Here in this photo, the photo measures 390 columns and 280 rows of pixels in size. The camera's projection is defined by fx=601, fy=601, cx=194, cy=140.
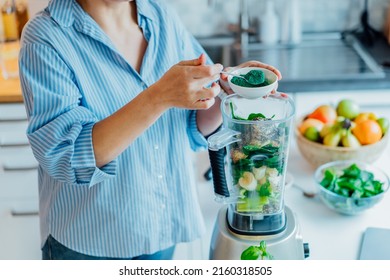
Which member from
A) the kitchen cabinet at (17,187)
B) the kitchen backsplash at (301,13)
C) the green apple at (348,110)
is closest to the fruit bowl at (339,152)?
the green apple at (348,110)

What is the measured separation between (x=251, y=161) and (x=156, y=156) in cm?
27

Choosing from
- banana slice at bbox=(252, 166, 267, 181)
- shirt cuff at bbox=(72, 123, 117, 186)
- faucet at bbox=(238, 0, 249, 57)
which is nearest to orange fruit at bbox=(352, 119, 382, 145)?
banana slice at bbox=(252, 166, 267, 181)

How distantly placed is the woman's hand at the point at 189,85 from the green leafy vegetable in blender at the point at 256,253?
9.6 inches

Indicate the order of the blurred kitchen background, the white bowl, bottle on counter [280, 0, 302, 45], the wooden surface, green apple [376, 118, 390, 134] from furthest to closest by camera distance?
bottle on counter [280, 0, 302, 45] < the wooden surface < green apple [376, 118, 390, 134] < the blurred kitchen background < the white bowl

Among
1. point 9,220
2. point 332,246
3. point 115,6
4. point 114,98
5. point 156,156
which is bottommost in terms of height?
point 9,220

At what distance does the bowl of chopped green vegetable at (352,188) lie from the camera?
1.24 m

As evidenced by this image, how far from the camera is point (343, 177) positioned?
1.29m

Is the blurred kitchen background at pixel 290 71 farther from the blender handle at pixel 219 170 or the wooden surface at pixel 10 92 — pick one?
the blender handle at pixel 219 170

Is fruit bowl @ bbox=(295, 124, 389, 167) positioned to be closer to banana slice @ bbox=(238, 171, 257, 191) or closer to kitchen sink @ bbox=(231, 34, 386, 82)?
banana slice @ bbox=(238, 171, 257, 191)

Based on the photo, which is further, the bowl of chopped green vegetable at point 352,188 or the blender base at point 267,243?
the bowl of chopped green vegetable at point 352,188

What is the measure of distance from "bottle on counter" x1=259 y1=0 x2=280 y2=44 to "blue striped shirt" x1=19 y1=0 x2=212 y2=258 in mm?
1105

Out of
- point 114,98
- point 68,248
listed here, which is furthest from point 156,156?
point 68,248

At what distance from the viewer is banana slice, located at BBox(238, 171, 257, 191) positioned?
3.21ft
